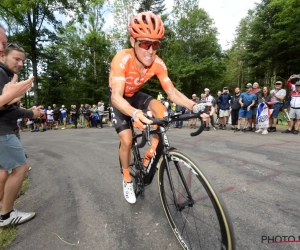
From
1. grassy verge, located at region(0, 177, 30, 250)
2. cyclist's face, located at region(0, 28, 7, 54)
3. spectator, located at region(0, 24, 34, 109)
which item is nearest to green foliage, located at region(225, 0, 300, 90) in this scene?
cyclist's face, located at region(0, 28, 7, 54)

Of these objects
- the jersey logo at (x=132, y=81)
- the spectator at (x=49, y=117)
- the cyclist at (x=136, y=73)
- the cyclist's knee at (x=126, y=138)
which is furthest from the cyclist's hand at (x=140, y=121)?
the spectator at (x=49, y=117)

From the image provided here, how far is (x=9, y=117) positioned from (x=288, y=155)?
599cm

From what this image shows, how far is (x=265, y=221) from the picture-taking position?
237 cm

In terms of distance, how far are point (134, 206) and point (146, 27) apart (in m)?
2.58

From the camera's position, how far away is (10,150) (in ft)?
7.78

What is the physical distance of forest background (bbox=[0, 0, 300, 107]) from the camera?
2170cm

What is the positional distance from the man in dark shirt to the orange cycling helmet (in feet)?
5.41

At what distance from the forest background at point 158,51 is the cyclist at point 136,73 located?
22215mm

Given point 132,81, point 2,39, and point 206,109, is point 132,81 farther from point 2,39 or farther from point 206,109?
point 2,39

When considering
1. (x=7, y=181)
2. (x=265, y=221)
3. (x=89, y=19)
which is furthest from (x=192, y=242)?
(x=89, y=19)

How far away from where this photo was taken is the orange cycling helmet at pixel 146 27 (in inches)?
99.7

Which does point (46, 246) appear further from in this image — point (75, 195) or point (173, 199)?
point (173, 199)

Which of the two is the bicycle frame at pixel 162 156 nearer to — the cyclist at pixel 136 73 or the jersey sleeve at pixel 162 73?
the cyclist at pixel 136 73

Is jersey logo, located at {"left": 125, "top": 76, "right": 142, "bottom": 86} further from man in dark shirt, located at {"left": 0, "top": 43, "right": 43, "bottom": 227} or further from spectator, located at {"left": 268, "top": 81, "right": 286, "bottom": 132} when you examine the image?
spectator, located at {"left": 268, "top": 81, "right": 286, "bottom": 132}
